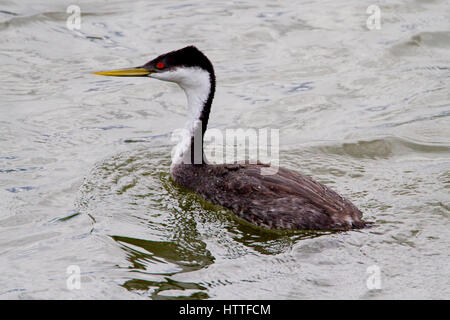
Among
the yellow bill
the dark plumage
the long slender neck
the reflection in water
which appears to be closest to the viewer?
the reflection in water

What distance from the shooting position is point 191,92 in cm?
781

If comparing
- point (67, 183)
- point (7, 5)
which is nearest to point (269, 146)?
point (67, 183)

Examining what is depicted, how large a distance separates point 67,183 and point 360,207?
3176 mm

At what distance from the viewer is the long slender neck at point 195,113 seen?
7.68 meters

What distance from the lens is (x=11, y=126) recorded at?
9242mm

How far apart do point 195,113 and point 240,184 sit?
4.05 ft

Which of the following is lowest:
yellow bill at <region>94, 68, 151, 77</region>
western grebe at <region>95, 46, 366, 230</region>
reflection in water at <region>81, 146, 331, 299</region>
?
reflection in water at <region>81, 146, 331, 299</region>

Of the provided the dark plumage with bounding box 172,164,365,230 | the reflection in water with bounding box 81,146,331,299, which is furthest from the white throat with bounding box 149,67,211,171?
the dark plumage with bounding box 172,164,365,230

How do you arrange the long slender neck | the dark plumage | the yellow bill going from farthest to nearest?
the long slender neck, the yellow bill, the dark plumage

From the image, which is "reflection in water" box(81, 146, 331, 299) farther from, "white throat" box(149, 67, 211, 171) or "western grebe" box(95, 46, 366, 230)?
"white throat" box(149, 67, 211, 171)

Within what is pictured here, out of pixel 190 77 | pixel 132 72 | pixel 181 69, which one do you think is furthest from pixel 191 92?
pixel 132 72

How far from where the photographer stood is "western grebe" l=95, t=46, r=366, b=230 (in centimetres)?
662

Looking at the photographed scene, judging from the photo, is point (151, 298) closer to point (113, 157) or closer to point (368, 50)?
point (113, 157)

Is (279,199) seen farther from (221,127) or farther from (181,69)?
(221,127)
